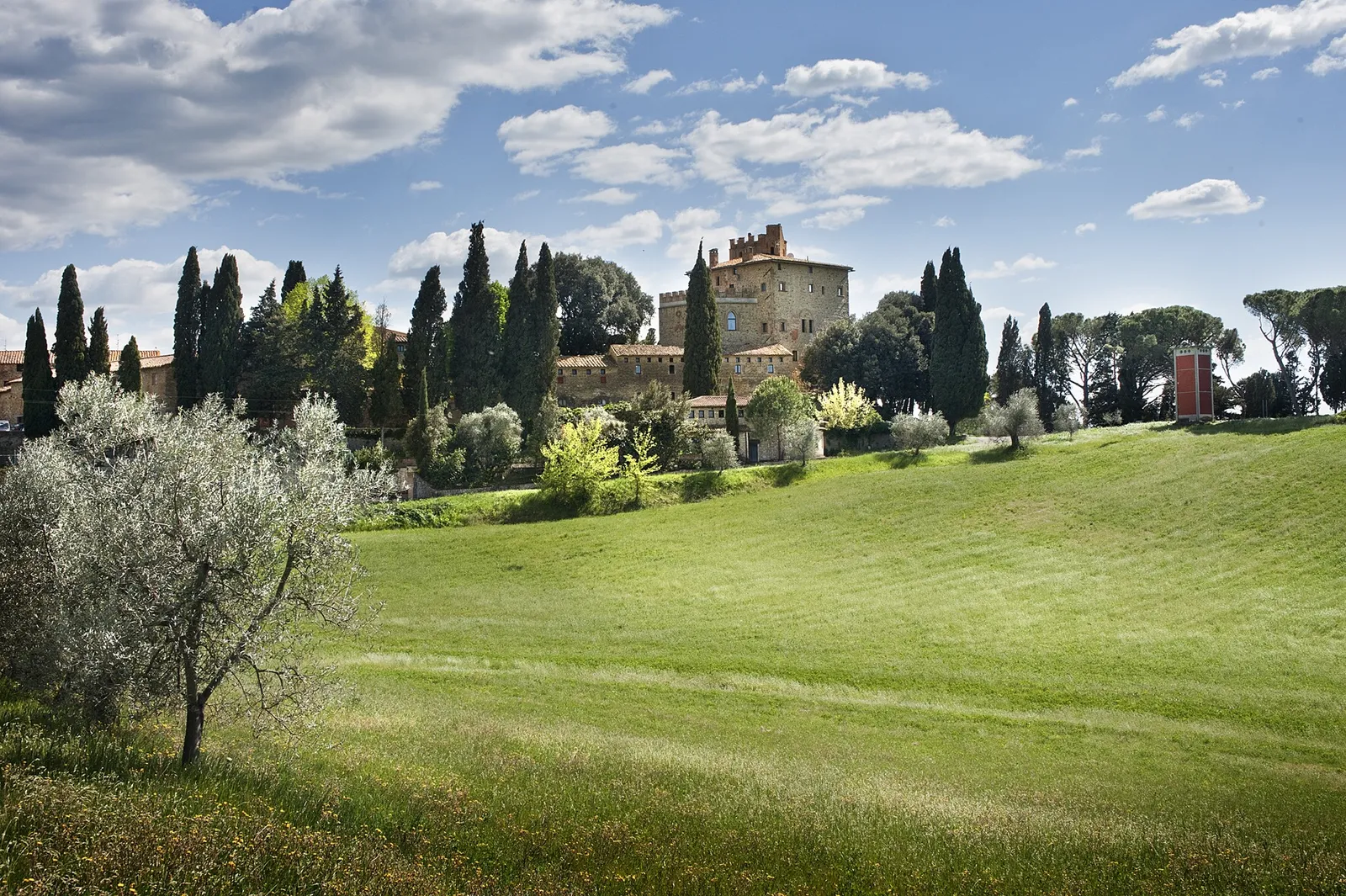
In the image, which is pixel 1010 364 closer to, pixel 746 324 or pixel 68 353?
pixel 746 324

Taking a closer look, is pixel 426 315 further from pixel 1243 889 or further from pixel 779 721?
pixel 1243 889

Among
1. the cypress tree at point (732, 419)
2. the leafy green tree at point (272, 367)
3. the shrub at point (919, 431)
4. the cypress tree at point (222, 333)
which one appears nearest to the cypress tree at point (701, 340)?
the cypress tree at point (732, 419)

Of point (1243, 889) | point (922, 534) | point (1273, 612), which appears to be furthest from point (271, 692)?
point (922, 534)

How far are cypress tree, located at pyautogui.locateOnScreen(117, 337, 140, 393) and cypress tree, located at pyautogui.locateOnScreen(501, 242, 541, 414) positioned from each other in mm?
21217

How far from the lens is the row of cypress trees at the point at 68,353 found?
193ft

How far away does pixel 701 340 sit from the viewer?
6831 cm

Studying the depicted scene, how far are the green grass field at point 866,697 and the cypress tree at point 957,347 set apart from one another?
56.0ft

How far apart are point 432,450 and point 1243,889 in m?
48.8

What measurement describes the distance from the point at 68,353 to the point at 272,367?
38.2 feet

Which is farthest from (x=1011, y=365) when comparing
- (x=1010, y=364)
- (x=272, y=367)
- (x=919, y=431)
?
(x=272, y=367)

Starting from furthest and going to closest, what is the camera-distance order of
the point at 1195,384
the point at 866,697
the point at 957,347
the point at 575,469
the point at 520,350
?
the point at 957,347
the point at 520,350
the point at 1195,384
the point at 575,469
the point at 866,697

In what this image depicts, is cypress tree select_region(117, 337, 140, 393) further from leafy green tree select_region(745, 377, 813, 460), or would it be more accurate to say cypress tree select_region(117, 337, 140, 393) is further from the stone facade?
the stone facade

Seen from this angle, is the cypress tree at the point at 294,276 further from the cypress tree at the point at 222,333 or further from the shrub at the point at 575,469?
the shrub at the point at 575,469

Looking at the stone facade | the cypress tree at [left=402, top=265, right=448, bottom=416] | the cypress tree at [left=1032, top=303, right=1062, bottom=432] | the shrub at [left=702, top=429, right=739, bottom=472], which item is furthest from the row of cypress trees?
the cypress tree at [left=1032, top=303, right=1062, bottom=432]
